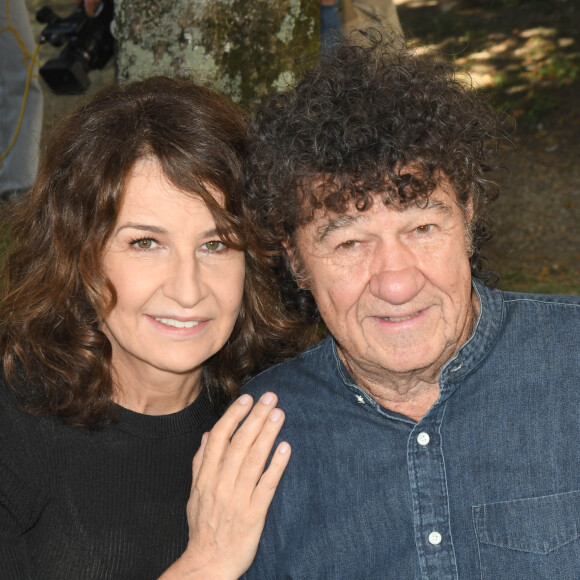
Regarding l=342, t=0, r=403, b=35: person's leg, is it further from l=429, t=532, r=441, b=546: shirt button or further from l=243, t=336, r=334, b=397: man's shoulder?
l=429, t=532, r=441, b=546: shirt button

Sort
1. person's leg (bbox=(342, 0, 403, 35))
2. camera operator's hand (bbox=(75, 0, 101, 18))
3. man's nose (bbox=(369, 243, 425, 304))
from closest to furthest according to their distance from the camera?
man's nose (bbox=(369, 243, 425, 304)), person's leg (bbox=(342, 0, 403, 35)), camera operator's hand (bbox=(75, 0, 101, 18))

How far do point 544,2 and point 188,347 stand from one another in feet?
29.6

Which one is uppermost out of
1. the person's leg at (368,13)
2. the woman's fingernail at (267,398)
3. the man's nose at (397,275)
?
the man's nose at (397,275)

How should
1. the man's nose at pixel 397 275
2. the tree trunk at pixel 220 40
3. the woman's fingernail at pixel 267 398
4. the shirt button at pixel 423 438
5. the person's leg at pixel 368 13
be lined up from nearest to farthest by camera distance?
→ the man's nose at pixel 397 275
the shirt button at pixel 423 438
the woman's fingernail at pixel 267 398
the tree trunk at pixel 220 40
the person's leg at pixel 368 13

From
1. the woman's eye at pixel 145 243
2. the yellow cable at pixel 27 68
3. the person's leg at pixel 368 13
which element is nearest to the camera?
the woman's eye at pixel 145 243

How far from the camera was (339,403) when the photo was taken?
277 cm

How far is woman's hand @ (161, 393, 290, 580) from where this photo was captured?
8.66 ft

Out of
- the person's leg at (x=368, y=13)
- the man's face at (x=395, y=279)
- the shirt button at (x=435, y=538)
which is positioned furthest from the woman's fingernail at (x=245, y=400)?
the person's leg at (x=368, y=13)

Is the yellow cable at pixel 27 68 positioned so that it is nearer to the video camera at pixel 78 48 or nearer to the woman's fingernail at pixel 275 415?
the video camera at pixel 78 48

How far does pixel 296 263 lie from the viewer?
276 cm

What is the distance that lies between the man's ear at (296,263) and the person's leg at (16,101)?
4.53 m

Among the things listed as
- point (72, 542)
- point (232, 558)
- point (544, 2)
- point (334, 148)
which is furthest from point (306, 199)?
point (544, 2)

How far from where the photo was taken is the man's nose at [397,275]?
243cm

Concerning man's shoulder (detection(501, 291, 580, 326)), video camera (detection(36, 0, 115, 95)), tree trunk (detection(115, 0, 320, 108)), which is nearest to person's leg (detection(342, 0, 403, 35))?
video camera (detection(36, 0, 115, 95))
